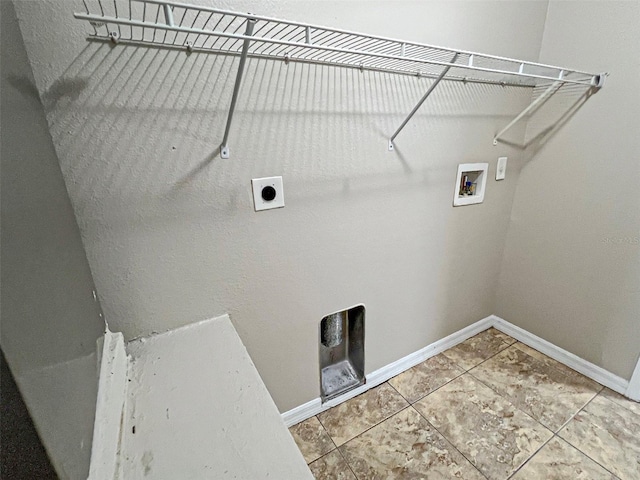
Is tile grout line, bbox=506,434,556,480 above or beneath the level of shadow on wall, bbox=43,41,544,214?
beneath

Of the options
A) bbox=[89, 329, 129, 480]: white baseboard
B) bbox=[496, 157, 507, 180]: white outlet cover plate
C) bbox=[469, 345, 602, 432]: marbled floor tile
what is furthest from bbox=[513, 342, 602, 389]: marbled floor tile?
bbox=[89, 329, 129, 480]: white baseboard

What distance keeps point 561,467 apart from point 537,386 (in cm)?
44

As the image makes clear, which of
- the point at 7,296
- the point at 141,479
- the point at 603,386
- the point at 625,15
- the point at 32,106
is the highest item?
the point at 625,15

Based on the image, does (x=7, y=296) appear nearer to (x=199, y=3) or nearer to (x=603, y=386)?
(x=199, y=3)

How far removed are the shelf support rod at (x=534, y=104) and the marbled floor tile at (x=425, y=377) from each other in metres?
1.28

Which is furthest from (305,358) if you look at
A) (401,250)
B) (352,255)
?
(401,250)

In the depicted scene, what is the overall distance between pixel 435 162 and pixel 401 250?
44cm

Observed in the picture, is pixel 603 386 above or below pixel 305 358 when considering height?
below

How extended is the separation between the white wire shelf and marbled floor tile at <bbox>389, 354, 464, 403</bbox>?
126cm

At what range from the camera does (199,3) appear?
766 mm

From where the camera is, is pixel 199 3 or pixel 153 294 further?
pixel 153 294

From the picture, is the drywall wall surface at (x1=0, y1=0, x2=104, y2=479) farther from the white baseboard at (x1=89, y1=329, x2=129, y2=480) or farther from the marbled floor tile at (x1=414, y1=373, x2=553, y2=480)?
the marbled floor tile at (x1=414, y1=373, x2=553, y2=480)

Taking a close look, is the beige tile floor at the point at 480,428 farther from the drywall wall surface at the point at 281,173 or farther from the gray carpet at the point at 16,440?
the gray carpet at the point at 16,440

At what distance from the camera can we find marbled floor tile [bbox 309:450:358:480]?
3.91 feet
